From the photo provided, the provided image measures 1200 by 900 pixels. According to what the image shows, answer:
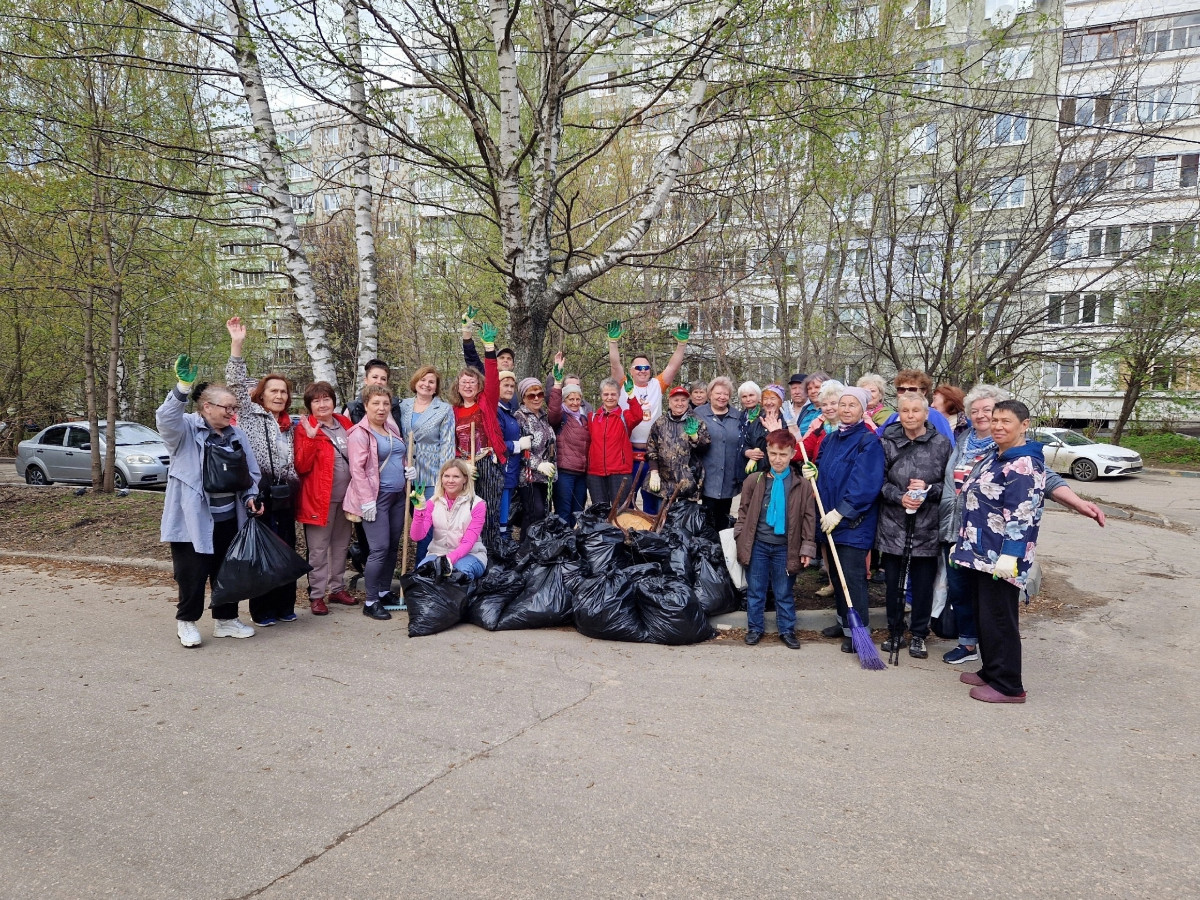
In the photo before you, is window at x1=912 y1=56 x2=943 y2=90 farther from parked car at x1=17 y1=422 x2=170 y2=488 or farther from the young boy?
parked car at x1=17 y1=422 x2=170 y2=488

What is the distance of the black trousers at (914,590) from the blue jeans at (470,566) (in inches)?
118

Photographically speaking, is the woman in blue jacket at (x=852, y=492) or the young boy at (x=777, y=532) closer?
the woman in blue jacket at (x=852, y=492)

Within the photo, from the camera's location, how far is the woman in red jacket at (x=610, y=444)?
23.2ft

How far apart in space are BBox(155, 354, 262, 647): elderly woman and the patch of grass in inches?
978

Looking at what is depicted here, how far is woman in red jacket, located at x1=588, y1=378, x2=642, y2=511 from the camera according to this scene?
Answer: 7070 millimetres

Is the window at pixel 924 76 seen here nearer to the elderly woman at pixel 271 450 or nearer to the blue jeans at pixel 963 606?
the blue jeans at pixel 963 606

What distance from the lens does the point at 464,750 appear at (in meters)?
3.56

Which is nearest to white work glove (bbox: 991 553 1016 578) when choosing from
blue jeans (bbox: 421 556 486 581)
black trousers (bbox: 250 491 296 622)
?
blue jeans (bbox: 421 556 486 581)

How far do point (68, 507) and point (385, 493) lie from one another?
→ 7706 millimetres

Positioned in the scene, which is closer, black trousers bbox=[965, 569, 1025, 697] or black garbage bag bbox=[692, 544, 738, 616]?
black trousers bbox=[965, 569, 1025, 697]

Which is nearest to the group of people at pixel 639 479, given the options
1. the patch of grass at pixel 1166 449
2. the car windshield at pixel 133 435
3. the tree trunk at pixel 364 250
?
the tree trunk at pixel 364 250

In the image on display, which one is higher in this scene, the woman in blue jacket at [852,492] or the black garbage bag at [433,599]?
the woman in blue jacket at [852,492]

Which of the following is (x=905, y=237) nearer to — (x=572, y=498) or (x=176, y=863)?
(x=572, y=498)

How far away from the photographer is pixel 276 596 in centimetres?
567
